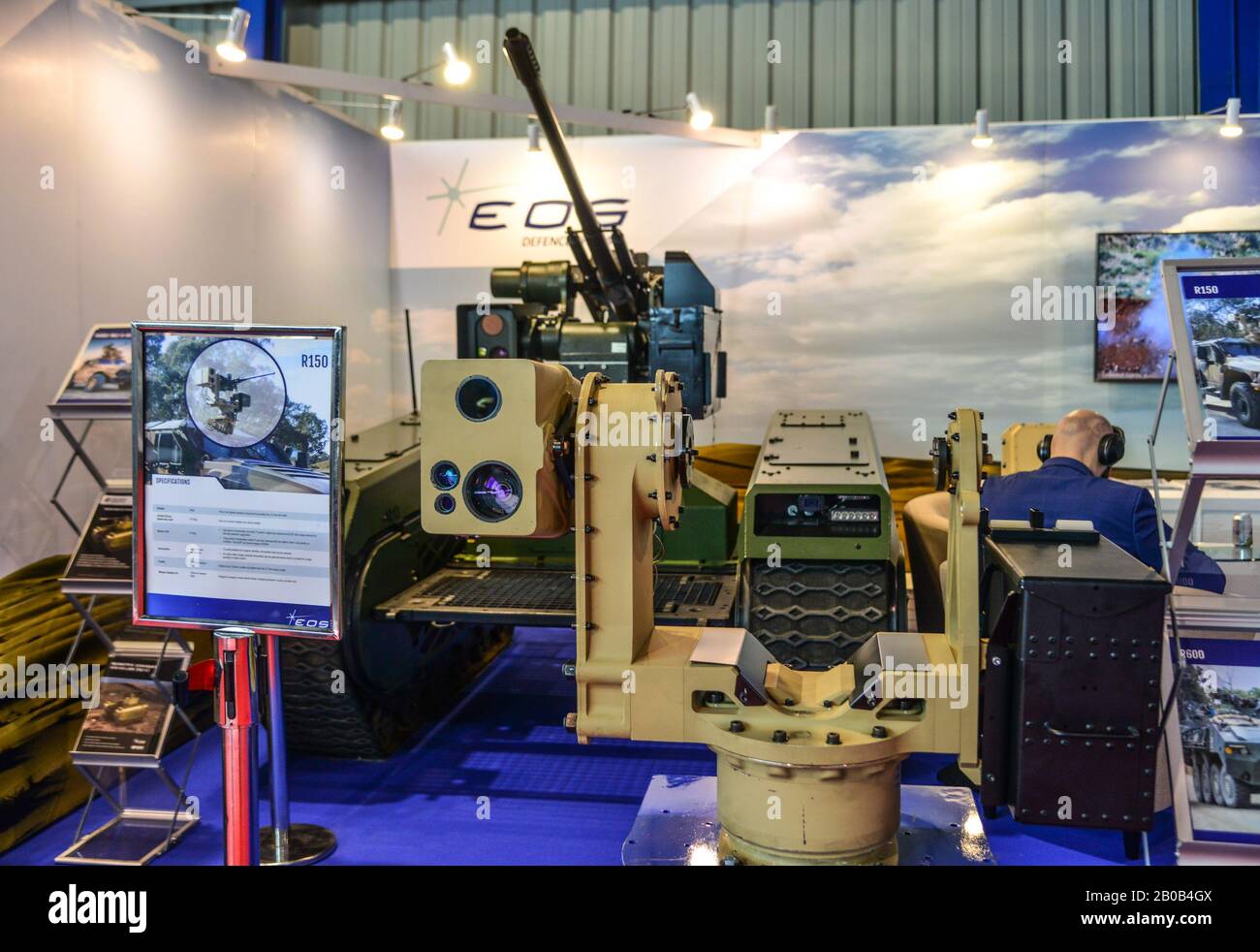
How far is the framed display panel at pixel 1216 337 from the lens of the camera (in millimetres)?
2820

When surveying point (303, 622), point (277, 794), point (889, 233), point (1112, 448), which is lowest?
point (277, 794)

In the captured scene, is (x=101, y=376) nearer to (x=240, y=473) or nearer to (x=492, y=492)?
(x=240, y=473)

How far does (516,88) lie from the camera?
8.42 metres

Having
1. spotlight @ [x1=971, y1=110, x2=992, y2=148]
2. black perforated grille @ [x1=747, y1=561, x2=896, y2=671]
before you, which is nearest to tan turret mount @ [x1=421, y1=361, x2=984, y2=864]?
black perforated grille @ [x1=747, y1=561, x2=896, y2=671]

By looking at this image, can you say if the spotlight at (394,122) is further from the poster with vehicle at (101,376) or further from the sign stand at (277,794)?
the sign stand at (277,794)

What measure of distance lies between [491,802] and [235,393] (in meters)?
1.91

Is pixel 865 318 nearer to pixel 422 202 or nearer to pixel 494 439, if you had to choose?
pixel 422 202

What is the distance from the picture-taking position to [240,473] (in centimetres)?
248

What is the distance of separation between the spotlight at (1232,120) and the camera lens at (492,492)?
6.03 metres

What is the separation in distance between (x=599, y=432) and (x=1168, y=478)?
554 cm

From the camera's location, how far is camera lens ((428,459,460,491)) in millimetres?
2553

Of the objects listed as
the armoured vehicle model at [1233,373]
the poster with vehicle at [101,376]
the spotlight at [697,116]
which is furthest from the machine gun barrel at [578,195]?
the armoured vehicle model at [1233,373]

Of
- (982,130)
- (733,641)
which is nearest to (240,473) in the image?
(733,641)

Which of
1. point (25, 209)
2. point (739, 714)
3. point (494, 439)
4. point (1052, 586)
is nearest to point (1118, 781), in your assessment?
point (1052, 586)
